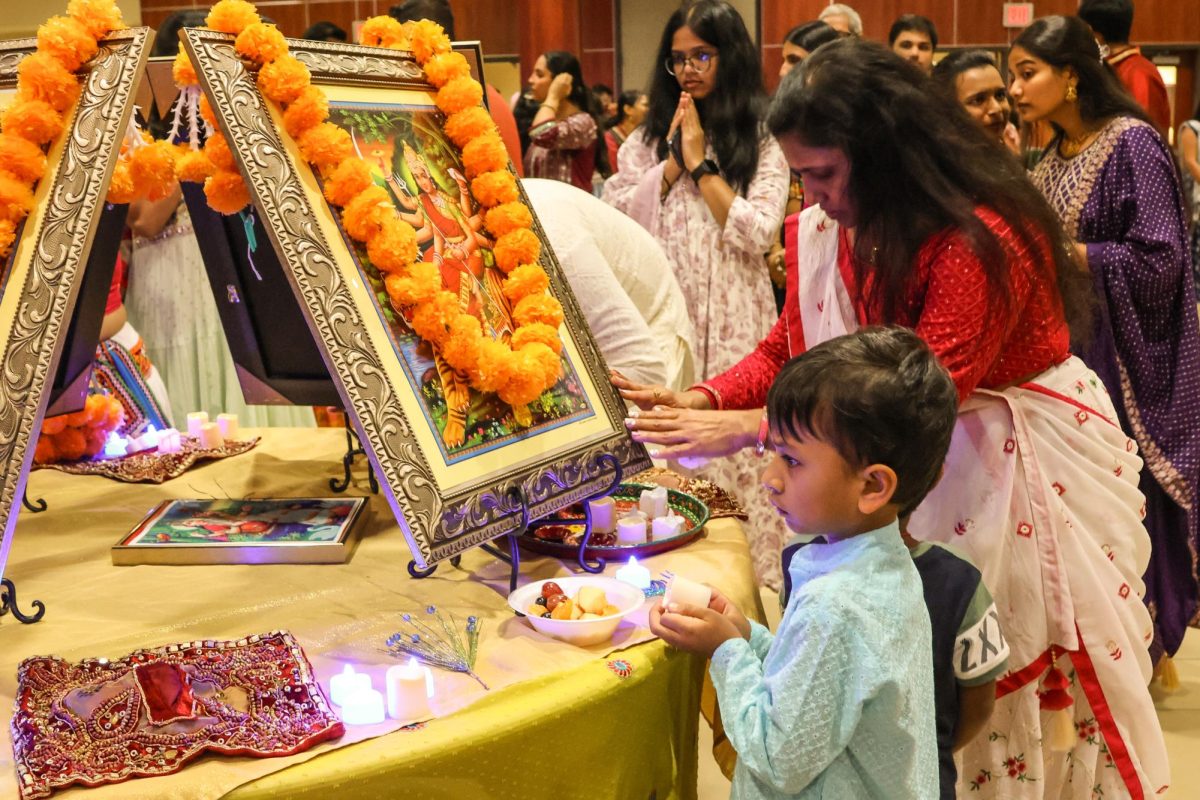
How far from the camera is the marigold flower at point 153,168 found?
1847mm

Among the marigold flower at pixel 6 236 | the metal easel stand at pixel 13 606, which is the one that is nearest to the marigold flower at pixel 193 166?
the marigold flower at pixel 6 236

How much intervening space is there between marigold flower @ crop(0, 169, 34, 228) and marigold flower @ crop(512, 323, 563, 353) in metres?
0.69

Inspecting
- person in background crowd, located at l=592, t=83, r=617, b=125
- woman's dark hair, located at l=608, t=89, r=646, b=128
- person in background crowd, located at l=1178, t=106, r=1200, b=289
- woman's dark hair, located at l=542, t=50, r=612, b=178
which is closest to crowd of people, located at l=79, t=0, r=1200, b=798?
woman's dark hair, located at l=542, t=50, r=612, b=178

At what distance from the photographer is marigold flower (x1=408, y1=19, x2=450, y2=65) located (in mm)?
1924

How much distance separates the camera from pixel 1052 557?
1822 millimetres

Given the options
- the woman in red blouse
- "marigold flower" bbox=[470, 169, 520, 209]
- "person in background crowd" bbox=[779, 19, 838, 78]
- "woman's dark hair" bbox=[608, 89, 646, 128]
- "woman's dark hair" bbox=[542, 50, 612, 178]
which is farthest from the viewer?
"woman's dark hair" bbox=[608, 89, 646, 128]

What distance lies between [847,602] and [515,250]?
0.89m

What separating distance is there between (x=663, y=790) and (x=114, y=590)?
825 mm

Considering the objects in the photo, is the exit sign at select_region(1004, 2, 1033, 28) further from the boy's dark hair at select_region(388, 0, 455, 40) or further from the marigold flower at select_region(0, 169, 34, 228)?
the marigold flower at select_region(0, 169, 34, 228)

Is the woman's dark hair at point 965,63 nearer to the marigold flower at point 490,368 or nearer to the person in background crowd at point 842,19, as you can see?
the person in background crowd at point 842,19

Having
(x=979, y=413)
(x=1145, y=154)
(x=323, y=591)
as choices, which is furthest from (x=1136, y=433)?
(x=323, y=591)

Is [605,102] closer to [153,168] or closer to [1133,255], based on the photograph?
[1133,255]

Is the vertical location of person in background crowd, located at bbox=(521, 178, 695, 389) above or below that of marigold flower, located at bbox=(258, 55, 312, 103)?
below

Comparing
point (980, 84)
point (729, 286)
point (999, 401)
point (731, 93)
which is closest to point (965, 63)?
point (980, 84)
